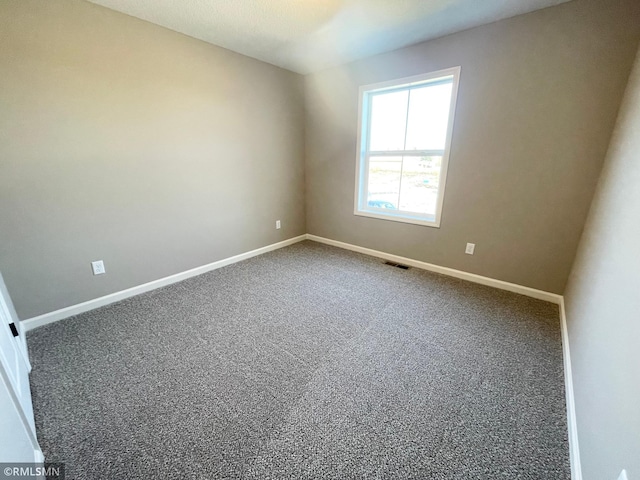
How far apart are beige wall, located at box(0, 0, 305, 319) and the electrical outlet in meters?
0.04

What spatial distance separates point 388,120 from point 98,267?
3.29 metres

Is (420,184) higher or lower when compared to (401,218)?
higher

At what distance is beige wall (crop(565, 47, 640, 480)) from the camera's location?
0.78 metres

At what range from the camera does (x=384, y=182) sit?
10.4 ft

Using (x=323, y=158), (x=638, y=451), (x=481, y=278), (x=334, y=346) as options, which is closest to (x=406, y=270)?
(x=481, y=278)

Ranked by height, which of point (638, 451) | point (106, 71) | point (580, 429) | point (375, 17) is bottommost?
point (580, 429)

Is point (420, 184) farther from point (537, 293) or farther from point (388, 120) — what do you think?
point (537, 293)

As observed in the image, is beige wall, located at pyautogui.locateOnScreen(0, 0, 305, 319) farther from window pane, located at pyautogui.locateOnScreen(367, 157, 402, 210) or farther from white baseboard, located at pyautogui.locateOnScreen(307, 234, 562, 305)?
white baseboard, located at pyautogui.locateOnScreen(307, 234, 562, 305)

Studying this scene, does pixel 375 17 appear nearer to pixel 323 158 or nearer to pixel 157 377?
pixel 323 158

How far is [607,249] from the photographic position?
1.34m

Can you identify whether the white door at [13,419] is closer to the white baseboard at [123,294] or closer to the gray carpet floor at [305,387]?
the gray carpet floor at [305,387]

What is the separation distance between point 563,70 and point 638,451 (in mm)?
2468

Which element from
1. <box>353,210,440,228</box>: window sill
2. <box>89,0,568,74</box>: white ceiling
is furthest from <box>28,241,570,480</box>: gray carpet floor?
<box>89,0,568,74</box>: white ceiling

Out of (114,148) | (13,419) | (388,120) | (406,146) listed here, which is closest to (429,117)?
(406,146)
